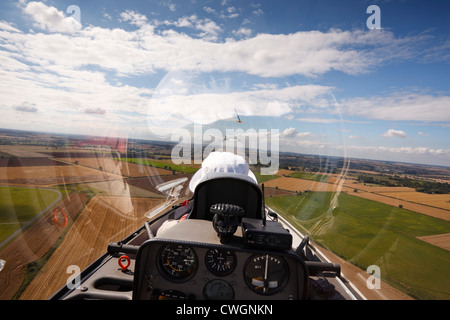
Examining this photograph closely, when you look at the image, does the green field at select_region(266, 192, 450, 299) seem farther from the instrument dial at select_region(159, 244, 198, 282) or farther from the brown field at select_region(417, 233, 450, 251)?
the instrument dial at select_region(159, 244, 198, 282)

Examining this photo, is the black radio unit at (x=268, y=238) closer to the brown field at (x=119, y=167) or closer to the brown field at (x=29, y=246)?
the brown field at (x=119, y=167)

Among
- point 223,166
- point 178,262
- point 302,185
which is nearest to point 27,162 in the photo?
point 223,166

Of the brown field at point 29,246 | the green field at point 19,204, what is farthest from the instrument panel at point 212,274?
the green field at point 19,204

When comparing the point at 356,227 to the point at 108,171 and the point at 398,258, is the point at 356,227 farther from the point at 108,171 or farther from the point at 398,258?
the point at 108,171

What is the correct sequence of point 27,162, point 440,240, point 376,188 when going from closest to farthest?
point 27,162
point 440,240
point 376,188

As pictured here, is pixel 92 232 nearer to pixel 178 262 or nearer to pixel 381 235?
pixel 178 262

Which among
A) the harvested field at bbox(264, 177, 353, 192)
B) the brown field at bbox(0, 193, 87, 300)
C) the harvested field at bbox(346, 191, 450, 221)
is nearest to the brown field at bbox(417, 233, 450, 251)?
the harvested field at bbox(346, 191, 450, 221)
